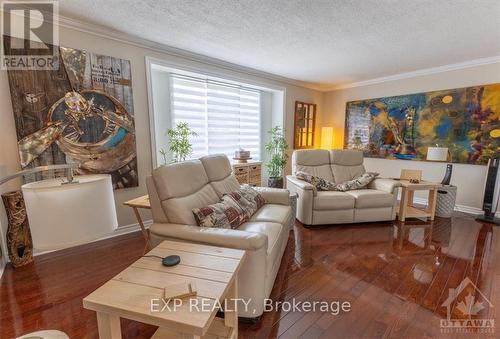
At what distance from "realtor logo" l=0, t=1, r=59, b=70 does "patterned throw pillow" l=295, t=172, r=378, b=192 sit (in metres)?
3.21

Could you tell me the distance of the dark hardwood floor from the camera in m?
1.53

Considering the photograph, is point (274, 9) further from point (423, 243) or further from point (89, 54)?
point (423, 243)

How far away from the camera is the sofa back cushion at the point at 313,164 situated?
376 centimetres

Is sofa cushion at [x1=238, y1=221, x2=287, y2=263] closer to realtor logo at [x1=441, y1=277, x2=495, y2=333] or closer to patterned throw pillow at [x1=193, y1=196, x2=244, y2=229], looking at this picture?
patterned throw pillow at [x1=193, y1=196, x2=244, y2=229]

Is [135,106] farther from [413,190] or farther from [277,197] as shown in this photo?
[413,190]

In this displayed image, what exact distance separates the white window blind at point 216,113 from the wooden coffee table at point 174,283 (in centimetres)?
267

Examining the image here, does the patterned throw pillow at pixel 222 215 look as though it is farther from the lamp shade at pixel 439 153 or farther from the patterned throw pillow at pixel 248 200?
the lamp shade at pixel 439 153

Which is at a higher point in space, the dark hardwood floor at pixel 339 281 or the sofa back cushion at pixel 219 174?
the sofa back cushion at pixel 219 174

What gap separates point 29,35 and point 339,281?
3.61m

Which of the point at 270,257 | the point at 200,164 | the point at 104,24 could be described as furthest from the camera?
the point at 104,24

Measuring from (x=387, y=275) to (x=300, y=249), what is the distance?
84cm

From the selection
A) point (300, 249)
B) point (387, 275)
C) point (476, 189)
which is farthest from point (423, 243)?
point (476, 189)

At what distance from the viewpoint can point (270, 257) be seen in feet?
5.50

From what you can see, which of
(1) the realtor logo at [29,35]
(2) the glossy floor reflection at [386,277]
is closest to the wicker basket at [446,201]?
(2) the glossy floor reflection at [386,277]
